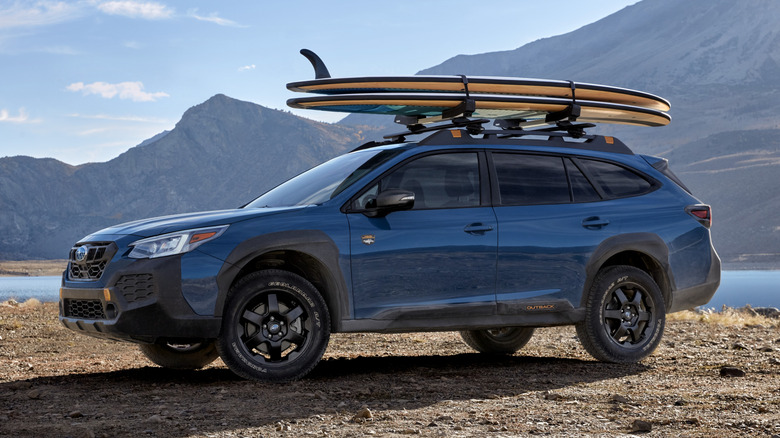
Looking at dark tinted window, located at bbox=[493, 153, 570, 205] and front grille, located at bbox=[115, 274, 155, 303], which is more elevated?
dark tinted window, located at bbox=[493, 153, 570, 205]

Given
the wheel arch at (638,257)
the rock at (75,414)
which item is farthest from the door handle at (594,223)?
the rock at (75,414)

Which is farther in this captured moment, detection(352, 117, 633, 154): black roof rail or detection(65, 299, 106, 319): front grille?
detection(352, 117, 633, 154): black roof rail

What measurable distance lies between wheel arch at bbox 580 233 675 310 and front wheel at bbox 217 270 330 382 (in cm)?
251

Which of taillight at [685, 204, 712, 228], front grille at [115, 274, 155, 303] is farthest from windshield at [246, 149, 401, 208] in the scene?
taillight at [685, 204, 712, 228]

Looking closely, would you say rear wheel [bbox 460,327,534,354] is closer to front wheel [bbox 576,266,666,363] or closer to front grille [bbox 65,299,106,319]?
front wheel [bbox 576,266,666,363]

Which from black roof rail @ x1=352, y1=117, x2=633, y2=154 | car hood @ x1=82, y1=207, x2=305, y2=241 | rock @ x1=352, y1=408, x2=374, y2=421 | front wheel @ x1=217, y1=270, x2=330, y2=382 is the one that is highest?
black roof rail @ x1=352, y1=117, x2=633, y2=154

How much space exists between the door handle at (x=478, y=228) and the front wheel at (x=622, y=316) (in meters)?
1.24

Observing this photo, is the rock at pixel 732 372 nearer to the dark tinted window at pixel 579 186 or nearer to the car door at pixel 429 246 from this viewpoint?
the dark tinted window at pixel 579 186

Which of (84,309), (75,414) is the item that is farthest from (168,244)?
(75,414)

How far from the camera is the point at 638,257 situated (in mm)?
8336

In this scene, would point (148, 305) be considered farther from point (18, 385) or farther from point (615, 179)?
point (615, 179)

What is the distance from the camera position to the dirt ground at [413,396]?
514 centimetres

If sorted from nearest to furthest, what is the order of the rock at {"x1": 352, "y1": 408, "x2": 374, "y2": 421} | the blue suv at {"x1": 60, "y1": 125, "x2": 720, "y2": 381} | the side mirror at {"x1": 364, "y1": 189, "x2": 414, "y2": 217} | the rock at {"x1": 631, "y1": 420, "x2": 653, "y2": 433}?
the rock at {"x1": 631, "y1": 420, "x2": 653, "y2": 433} → the rock at {"x1": 352, "y1": 408, "x2": 374, "y2": 421} → the blue suv at {"x1": 60, "y1": 125, "x2": 720, "y2": 381} → the side mirror at {"x1": 364, "y1": 189, "x2": 414, "y2": 217}

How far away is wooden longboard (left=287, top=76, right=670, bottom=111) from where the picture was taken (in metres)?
7.48
